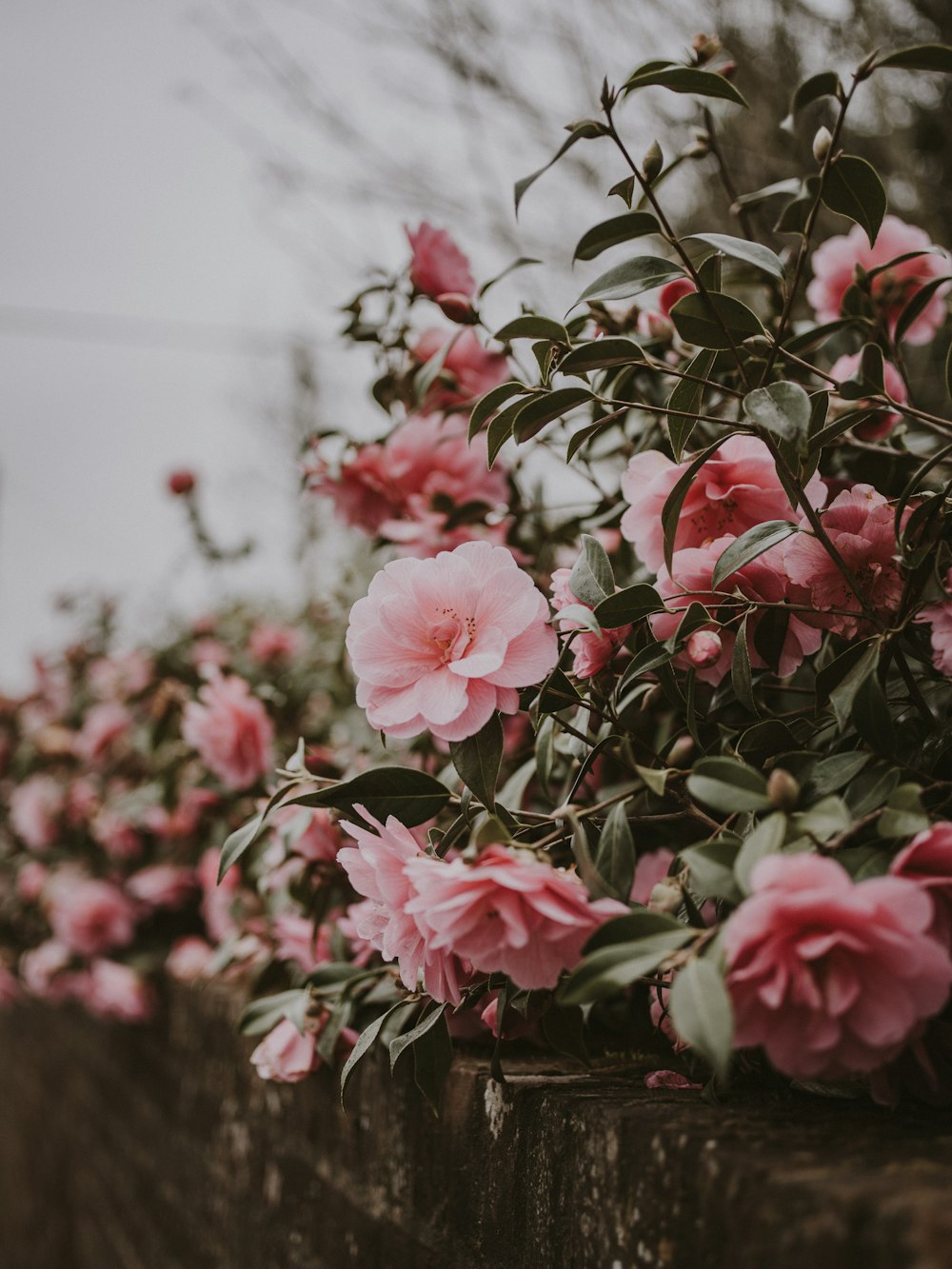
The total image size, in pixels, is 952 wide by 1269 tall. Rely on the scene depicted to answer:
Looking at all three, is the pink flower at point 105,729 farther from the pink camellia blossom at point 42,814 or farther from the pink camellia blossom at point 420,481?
the pink camellia blossom at point 420,481

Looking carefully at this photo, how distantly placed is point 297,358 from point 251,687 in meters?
9.48

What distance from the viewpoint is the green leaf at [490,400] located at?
0.70 metres

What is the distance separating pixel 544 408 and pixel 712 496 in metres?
0.13

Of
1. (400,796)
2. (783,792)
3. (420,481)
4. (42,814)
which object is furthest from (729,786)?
(42,814)

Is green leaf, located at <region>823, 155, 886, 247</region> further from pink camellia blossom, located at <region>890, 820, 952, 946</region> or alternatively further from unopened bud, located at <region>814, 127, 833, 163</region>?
pink camellia blossom, located at <region>890, 820, 952, 946</region>

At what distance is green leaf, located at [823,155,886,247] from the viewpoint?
26.7 inches

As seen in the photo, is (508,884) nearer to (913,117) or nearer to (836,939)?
(836,939)

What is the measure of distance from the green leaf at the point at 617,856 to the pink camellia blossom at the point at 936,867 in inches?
6.3

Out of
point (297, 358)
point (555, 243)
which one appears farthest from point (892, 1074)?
point (297, 358)

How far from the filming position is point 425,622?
0.64 meters

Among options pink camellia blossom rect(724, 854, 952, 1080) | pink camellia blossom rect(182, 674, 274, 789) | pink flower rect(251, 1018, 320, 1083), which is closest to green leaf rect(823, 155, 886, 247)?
pink camellia blossom rect(724, 854, 952, 1080)

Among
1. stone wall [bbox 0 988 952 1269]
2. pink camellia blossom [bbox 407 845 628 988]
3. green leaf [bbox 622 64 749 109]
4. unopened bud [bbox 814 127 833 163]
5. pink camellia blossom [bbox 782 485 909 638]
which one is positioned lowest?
stone wall [bbox 0 988 952 1269]

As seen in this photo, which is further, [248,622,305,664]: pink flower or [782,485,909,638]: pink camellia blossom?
[248,622,305,664]: pink flower

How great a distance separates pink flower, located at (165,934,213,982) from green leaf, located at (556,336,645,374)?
1.49 metres
